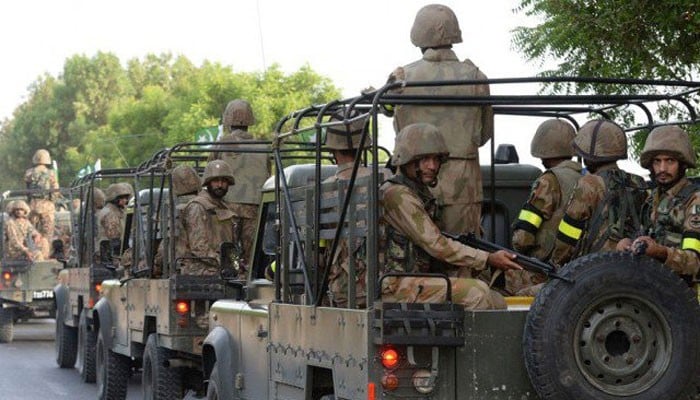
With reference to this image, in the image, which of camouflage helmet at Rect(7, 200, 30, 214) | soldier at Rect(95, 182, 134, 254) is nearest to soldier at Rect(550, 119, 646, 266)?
soldier at Rect(95, 182, 134, 254)

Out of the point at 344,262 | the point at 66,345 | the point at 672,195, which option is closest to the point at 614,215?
the point at 672,195

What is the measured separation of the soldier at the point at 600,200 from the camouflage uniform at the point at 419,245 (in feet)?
2.89

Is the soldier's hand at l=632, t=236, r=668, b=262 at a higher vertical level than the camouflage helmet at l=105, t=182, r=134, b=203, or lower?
lower

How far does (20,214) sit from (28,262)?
1.77 meters

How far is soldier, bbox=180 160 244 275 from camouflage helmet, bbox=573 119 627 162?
5.23m

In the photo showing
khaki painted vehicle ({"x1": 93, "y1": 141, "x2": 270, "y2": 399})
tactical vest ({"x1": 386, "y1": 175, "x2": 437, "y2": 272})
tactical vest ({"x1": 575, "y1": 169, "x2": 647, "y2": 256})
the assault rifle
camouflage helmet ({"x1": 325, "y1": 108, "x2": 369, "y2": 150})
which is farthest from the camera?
khaki painted vehicle ({"x1": 93, "y1": 141, "x2": 270, "y2": 399})

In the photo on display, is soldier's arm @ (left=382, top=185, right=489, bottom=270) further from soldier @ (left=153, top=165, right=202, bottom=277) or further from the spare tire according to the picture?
soldier @ (left=153, top=165, right=202, bottom=277)

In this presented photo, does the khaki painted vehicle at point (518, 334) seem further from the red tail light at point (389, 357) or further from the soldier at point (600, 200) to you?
the soldier at point (600, 200)

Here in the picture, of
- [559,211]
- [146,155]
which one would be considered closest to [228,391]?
[559,211]

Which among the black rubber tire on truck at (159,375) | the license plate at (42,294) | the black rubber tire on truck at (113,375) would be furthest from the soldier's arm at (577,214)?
the license plate at (42,294)

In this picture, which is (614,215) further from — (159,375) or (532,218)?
(159,375)

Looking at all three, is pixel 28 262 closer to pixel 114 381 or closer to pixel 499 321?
pixel 114 381

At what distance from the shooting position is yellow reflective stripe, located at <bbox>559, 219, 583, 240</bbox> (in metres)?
9.30

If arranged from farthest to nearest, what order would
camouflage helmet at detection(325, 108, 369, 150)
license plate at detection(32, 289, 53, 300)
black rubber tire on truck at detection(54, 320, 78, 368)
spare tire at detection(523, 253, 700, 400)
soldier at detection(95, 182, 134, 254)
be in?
license plate at detection(32, 289, 53, 300) < black rubber tire on truck at detection(54, 320, 78, 368) < soldier at detection(95, 182, 134, 254) < camouflage helmet at detection(325, 108, 369, 150) < spare tire at detection(523, 253, 700, 400)
